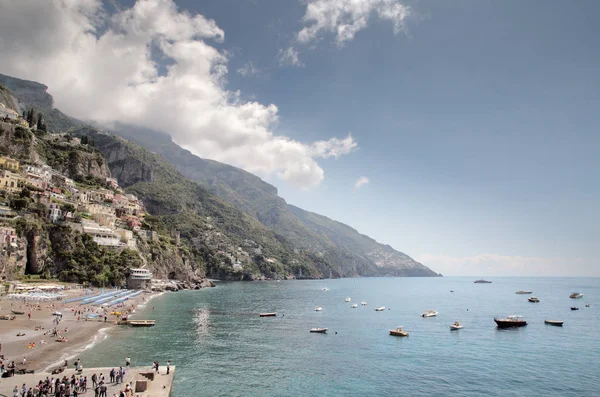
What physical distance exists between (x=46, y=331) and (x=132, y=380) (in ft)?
96.7

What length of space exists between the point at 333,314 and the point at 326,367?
5038cm

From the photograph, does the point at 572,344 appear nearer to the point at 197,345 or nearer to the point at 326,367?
the point at 326,367

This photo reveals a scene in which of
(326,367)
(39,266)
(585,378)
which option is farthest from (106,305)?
(585,378)

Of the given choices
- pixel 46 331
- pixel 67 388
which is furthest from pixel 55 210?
pixel 67 388

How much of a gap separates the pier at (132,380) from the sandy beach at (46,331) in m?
4.92

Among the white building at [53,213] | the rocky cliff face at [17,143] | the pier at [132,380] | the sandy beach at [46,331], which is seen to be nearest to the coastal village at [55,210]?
the white building at [53,213]

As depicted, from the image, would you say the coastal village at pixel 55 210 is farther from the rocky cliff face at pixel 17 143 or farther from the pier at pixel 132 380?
the pier at pixel 132 380

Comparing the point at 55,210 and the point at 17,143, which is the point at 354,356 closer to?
the point at 55,210

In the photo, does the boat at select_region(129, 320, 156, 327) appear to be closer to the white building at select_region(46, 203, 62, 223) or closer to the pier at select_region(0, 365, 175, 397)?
the pier at select_region(0, 365, 175, 397)

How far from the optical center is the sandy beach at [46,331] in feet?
128

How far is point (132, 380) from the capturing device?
104ft

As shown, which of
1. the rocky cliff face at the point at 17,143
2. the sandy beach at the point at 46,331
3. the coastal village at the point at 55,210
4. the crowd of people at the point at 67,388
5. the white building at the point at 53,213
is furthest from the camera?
the rocky cliff face at the point at 17,143

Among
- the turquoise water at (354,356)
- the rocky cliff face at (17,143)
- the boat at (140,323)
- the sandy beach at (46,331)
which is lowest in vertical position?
the turquoise water at (354,356)

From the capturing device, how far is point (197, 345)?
51406 millimetres
